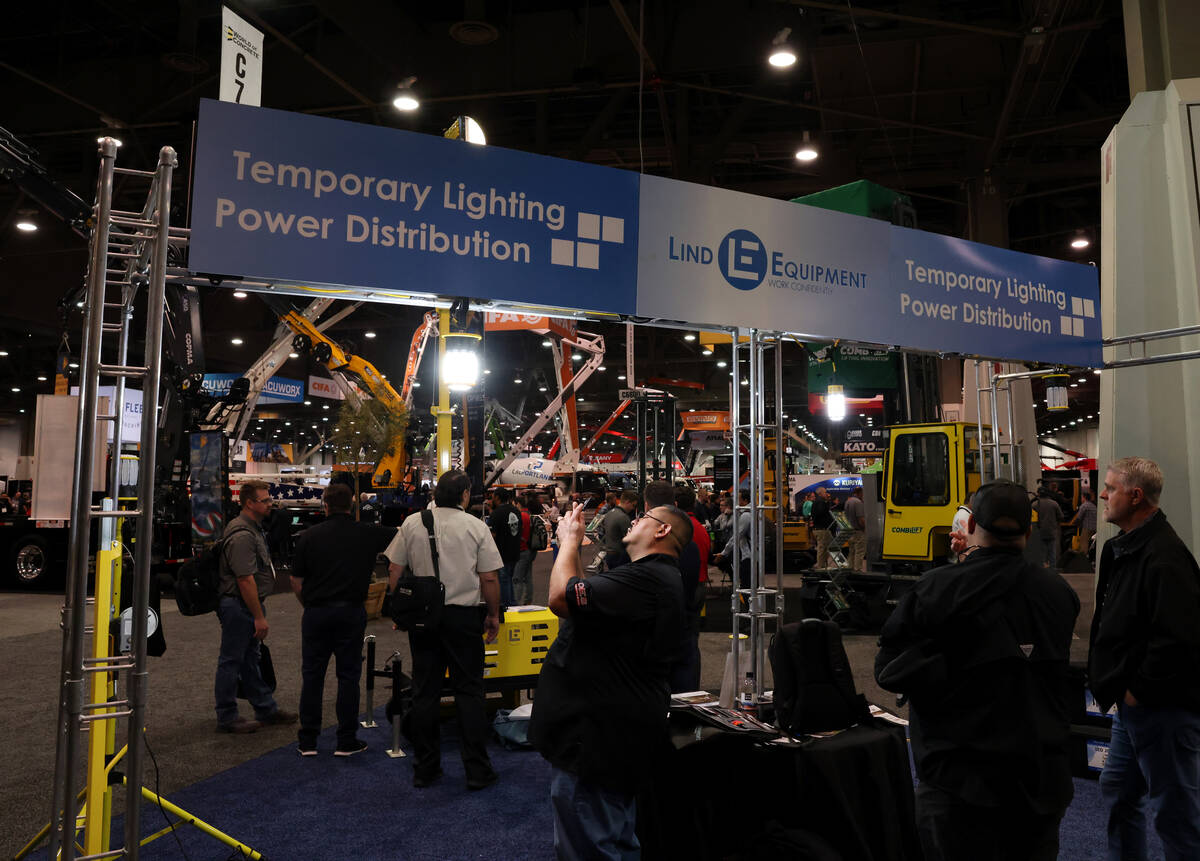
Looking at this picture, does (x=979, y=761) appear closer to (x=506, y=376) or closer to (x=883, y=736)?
(x=883, y=736)

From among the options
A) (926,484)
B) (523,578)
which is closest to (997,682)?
(926,484)

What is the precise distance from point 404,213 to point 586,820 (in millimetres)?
2700

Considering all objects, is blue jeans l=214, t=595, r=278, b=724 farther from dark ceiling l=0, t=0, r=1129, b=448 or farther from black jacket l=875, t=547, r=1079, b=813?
dark ceiling l=0, t=0, r=1129, b=448

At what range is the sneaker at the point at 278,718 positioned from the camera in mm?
5879

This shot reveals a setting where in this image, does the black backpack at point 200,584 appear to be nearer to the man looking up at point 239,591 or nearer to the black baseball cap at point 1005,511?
the man looking up at point 239,591

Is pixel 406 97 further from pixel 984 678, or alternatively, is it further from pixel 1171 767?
pixel 1171 767

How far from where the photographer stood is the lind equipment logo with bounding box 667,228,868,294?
14.7 ft

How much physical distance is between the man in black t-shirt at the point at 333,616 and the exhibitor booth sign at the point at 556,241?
6.28 feet

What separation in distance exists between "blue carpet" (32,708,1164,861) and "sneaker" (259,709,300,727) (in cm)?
73

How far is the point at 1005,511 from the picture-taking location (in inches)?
96.2

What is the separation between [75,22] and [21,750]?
1103 centimetres

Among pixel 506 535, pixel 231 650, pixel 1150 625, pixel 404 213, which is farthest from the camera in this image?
pixel 506 535

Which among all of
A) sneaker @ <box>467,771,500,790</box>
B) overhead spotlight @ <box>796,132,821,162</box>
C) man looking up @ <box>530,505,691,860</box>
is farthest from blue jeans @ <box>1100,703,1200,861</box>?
overhead spotlight @ <box>796,132,821,162</box>

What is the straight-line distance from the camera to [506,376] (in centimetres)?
3041
